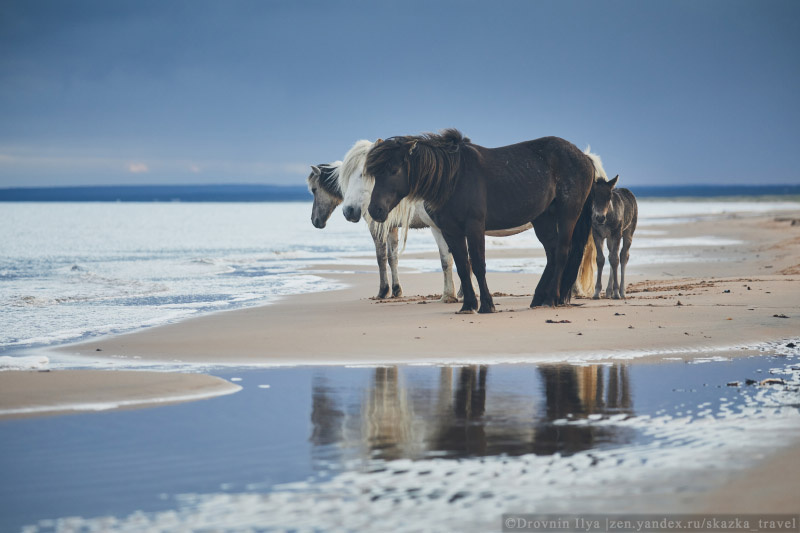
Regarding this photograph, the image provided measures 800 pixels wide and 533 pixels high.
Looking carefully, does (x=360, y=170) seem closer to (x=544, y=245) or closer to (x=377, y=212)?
(x=377, y=212)

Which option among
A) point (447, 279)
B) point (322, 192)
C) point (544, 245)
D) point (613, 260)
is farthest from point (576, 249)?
point (322, 192)

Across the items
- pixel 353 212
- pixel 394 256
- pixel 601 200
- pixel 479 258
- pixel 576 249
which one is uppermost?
pixel 601 200

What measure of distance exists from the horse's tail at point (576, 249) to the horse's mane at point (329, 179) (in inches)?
160

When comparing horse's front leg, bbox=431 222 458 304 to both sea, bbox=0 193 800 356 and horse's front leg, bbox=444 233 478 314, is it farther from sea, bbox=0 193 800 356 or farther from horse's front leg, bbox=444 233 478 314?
sea, bbox=0 193 800 356

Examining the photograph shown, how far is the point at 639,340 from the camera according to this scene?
333 inches

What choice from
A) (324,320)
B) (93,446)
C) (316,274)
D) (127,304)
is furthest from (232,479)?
(316,274)

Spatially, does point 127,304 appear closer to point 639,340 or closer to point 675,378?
point 639,340

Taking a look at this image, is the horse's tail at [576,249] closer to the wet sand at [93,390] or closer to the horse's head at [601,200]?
the horse's head at [601,200]

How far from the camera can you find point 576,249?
11.4 metres

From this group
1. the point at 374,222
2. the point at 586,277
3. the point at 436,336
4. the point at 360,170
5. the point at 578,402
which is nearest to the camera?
the point at 578,402

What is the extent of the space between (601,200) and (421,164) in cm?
264

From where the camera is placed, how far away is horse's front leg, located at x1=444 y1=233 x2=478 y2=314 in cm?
1039

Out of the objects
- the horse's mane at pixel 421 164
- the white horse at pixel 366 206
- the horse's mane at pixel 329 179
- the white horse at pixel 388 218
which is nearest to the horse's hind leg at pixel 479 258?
the horse's mane at pixel 421 164

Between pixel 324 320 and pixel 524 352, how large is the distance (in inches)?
124
